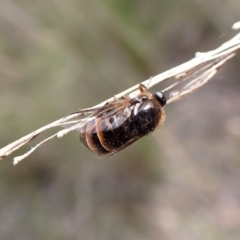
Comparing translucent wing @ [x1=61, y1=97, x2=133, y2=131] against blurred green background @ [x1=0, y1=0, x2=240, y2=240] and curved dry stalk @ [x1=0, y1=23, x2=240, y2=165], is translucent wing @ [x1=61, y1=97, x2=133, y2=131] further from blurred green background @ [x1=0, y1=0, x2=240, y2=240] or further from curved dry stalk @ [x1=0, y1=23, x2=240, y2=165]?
blurred green background @ [x1=0, y1=0, x2=240, y2=240]

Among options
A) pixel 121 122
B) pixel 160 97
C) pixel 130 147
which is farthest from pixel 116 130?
pixel 130 147

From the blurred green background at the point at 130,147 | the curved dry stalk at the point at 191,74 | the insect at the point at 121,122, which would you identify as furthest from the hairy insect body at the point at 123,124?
the blurred green background at the point at 130,147

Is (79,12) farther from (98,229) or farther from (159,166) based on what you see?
(98,229)

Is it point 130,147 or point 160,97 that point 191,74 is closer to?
point 160,97

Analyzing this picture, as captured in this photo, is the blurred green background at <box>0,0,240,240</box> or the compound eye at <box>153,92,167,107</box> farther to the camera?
the blurred green background at <box>0,0,240,240</box>

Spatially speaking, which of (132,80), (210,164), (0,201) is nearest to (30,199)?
(0,201)

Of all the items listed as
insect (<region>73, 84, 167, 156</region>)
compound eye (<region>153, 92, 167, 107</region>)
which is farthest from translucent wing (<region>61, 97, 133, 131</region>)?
compound eye (<region>153, 92, 167, 107</region>)
